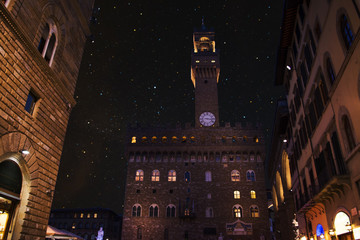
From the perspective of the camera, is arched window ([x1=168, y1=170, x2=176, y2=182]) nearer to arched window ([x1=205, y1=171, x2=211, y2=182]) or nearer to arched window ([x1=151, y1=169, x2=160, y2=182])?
arched window ([x1=151, y1=169, x2=160, y2=182])

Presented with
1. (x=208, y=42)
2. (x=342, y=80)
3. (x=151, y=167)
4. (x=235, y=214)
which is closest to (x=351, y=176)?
(x=342, y=80)

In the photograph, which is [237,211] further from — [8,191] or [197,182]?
[8,191]

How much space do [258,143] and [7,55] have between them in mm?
43217

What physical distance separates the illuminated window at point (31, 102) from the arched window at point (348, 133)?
1403cm

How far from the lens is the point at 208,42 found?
60.8 meters

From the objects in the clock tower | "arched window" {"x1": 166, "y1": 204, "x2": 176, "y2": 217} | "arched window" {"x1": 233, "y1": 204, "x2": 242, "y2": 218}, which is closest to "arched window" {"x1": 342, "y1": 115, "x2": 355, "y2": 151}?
"arched window" {"x1": 233, "y1": 204, "x2": 242, "y2": 218}

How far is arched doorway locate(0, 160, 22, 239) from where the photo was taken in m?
10.5

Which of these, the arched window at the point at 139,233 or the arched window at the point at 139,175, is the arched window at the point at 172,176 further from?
the arched window at the point at 139,233

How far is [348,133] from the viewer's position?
1352cm

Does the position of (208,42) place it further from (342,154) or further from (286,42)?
(342,154)

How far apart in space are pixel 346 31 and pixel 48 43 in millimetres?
13580

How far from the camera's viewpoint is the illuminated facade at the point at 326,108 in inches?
493

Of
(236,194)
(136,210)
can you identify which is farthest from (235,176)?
(136,210)

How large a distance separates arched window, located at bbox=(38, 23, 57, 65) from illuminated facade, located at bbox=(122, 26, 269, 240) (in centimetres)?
3544
